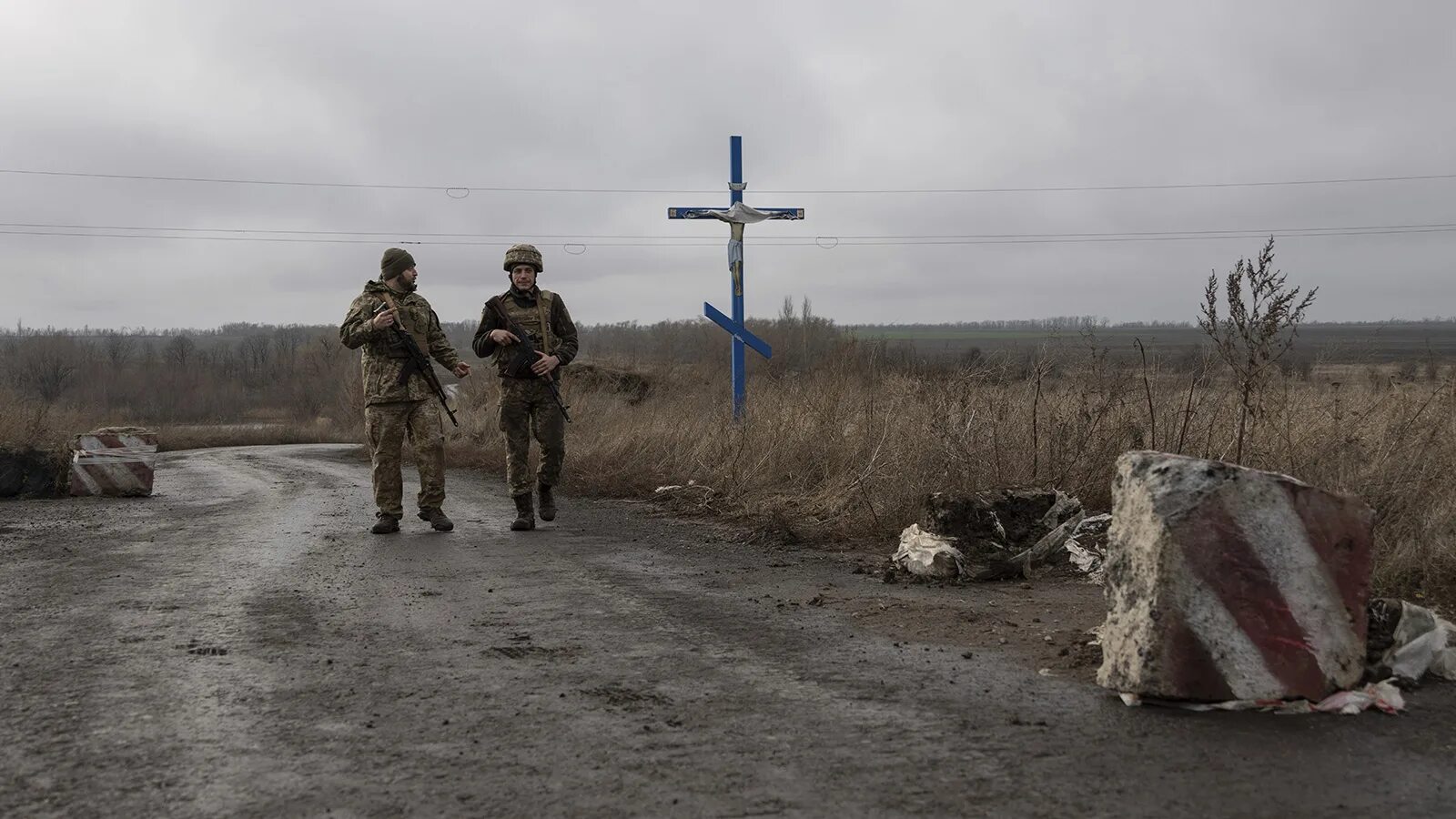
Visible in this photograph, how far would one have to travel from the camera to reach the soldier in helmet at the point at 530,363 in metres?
8.61

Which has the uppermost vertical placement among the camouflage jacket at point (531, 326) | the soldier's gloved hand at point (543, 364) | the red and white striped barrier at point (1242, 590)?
the camouflage jacket at point (531, 326)

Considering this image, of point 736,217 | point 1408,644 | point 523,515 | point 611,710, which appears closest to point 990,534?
point 1408,644

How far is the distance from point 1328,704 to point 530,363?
6.32m

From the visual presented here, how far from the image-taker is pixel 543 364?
853cm

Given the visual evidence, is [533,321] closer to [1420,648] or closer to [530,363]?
[530,363]

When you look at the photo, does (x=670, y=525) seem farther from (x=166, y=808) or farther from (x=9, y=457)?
(x=9, y=457)

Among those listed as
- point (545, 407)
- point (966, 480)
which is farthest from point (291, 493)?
point (966, 480)

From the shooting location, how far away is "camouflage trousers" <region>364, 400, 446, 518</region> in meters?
8.35

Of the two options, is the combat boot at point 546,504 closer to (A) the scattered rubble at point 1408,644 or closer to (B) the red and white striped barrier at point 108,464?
(B) the red and white striped barrier at point 108,464

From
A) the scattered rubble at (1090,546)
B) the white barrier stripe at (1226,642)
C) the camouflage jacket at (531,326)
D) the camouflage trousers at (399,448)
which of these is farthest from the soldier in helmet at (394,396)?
the white barrier stripe at (1226,642)

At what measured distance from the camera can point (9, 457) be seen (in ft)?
37.7

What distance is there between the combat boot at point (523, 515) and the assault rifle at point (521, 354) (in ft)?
2.34

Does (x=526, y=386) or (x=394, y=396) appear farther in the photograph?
(x=526, y=386)

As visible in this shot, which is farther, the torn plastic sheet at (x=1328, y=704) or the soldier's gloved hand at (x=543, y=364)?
the soldier's gloved hand at (x=543, y=364)
